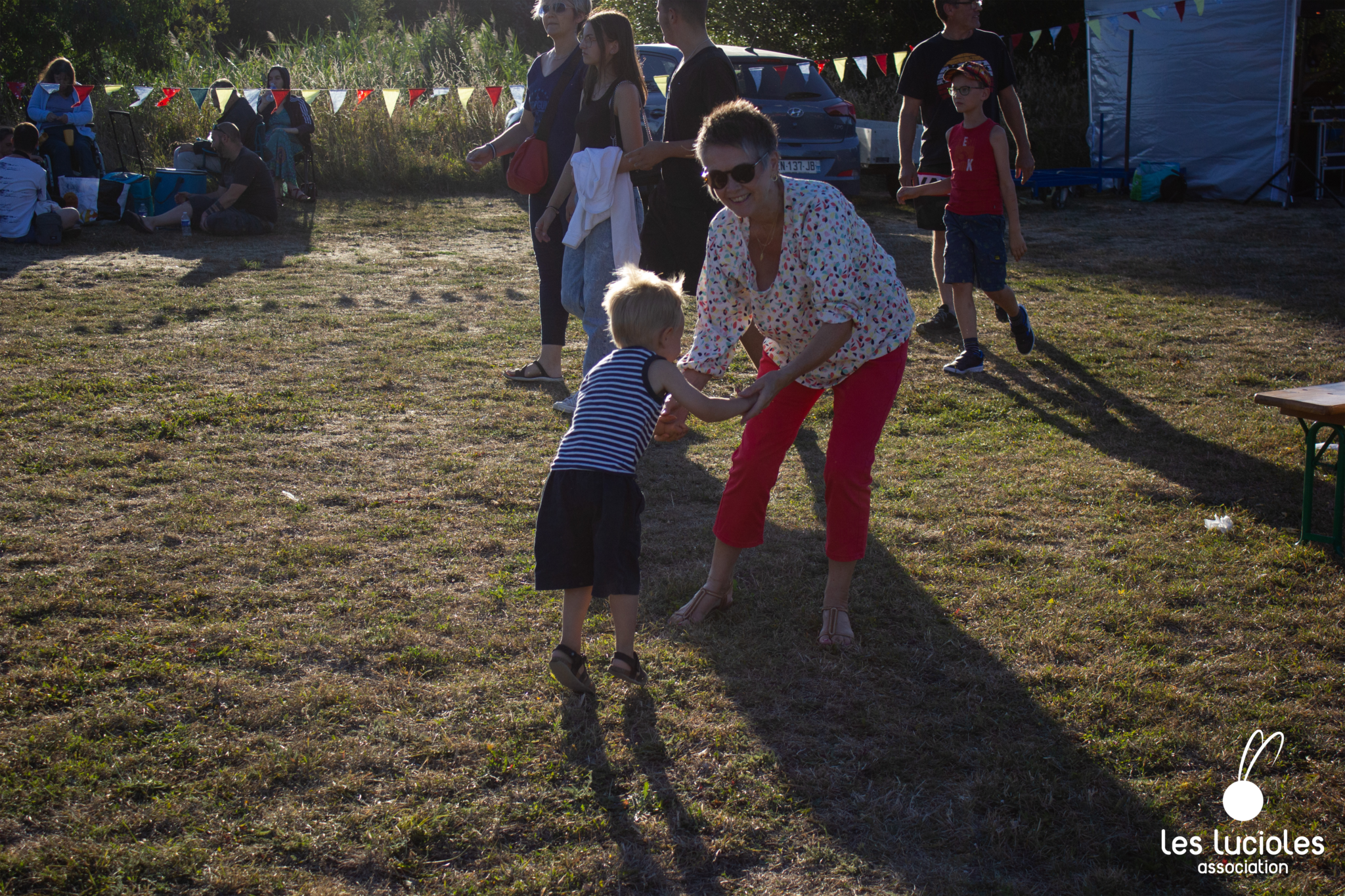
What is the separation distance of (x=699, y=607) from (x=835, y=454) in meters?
0.73

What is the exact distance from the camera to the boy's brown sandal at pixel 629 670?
2986 mm

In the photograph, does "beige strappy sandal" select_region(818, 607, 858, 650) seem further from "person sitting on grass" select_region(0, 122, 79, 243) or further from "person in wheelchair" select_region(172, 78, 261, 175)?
"person in wheelchair" select_region(172, 78, 261, 175)

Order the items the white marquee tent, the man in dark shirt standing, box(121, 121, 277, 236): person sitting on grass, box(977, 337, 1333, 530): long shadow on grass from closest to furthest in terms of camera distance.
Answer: box(977, 337, 1333, 530): long shadow on grass
the man in dark shirt standing
box(121, 121, 277, 236): person sitting on grass
the white marquee tent

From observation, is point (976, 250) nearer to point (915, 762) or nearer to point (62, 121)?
point (915, 762)

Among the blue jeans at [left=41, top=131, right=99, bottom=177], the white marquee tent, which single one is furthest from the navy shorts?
the blue jeans at [left=41, top=131, right=99, bottom=177]

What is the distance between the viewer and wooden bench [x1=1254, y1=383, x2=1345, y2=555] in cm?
356

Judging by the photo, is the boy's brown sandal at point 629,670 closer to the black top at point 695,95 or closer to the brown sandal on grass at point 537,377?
the black top at point 695,95

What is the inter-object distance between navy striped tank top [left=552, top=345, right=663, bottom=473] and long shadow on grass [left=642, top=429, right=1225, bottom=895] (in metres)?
0.79

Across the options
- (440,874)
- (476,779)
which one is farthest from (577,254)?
(440,874)

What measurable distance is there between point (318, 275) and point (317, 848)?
756 cm

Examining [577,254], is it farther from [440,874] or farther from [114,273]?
[114,273]

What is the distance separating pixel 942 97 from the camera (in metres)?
6.52

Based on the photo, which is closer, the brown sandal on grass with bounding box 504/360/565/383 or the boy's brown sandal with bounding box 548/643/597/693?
the boy's brown sandal with bounding box 548/643/597/693

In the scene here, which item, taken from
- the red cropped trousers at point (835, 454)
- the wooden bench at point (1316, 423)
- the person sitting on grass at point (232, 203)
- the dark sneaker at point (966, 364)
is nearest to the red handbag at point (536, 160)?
the red cropped trousers at point (835, 454)
